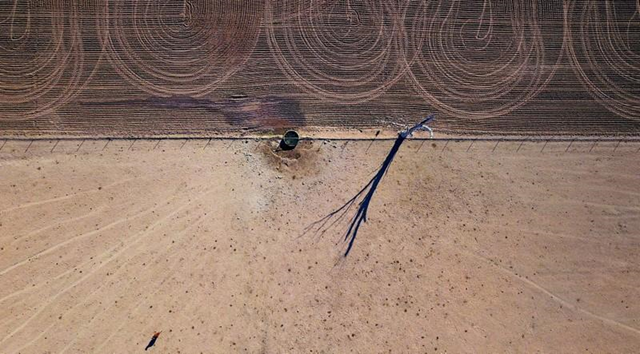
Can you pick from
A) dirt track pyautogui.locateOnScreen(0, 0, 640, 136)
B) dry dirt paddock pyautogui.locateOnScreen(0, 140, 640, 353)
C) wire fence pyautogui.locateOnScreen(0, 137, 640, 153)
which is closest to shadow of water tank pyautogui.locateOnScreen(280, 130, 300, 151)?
wire fence pyautogui.locateOnScreen(0, 137, 640, 153)

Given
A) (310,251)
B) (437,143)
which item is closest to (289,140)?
(310,251)

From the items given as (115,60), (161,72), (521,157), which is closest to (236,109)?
(161,72)

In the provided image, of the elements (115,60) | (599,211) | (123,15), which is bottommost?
(599,211)

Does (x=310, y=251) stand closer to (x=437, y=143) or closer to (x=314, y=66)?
(x=437, y=143)

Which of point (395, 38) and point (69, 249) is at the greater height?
point (395, 38)

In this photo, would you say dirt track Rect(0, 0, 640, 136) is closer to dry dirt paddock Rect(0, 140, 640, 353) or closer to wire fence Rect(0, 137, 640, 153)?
wire fence Rect(0, 137, 640, 153)

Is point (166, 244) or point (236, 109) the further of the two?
point (236, 109)

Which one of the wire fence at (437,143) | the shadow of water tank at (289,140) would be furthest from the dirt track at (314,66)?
the shadow of water tank at (289,140)

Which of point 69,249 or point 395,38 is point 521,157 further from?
point 69,249
